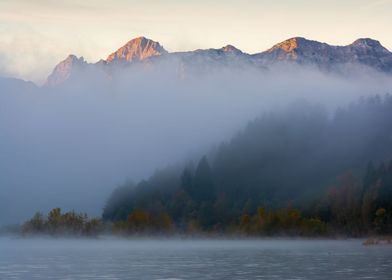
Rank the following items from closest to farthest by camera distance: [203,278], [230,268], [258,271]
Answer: [203,278] → [258,271] → [230,268]

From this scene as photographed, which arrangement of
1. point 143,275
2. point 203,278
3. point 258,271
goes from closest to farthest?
point 203,278, point 143,275, point 258,271

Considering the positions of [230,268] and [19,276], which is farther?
[230,268]

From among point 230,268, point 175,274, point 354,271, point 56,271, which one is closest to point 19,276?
point 56,271

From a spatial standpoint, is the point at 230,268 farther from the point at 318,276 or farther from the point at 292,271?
the point at 318,276

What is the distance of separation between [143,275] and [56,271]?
14760 millimetres

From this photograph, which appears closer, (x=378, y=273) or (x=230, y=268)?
(x=378, y=273)

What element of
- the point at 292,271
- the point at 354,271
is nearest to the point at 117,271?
the point at 292,271

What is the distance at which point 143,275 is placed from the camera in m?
86.4

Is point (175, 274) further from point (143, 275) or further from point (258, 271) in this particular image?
point (258, 271)

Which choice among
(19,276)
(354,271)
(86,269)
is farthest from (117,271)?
(354,271)

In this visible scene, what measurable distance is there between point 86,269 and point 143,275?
15.4m

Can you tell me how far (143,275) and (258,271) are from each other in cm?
1502

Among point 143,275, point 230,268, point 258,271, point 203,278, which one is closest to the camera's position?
point 203,278

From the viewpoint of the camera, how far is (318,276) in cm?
8300
